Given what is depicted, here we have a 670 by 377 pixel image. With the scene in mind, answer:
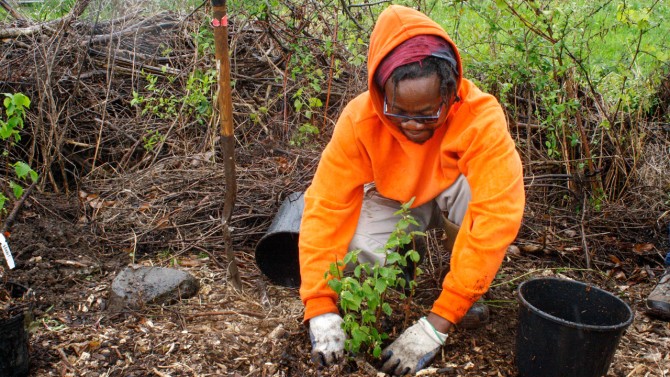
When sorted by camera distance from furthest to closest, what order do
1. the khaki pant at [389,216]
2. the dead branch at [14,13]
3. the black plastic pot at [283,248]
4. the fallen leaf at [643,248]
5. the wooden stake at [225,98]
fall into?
the dead branch at [14,13]
the fallen leaf at [643,248]
the black plastic pot at [283,248]
the khaki pant at [389,216]
the wooden stake at [225,98]

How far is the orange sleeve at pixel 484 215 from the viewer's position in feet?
7.35

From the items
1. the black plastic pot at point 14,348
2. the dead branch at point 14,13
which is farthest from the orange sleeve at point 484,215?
the dead branch at point 14,13

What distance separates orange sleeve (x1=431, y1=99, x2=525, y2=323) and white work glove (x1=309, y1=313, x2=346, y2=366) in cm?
39

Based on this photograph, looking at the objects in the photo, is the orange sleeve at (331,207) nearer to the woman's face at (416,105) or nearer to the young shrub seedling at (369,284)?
the young shrub seedling at (369,284)

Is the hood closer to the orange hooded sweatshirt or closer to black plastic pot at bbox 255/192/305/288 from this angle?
the orange hooded sweatshirt

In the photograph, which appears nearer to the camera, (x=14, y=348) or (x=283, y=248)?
(x=14, y=348)

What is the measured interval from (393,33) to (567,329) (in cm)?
126

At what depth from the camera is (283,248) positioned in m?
3.36

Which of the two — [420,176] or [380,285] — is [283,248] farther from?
[380,285]

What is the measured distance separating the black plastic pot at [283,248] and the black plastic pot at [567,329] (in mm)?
1241

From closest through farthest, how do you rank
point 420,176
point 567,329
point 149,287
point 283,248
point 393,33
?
point 567,329 → point 393,33 → point 420,176 → point 149,287 → point 283,248

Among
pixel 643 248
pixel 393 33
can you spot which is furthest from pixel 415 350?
pixel 643 248

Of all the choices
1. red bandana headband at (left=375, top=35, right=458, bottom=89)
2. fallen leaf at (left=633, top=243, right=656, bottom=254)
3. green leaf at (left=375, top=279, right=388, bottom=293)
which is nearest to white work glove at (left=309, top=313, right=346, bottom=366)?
green leaf at (left=375, top=279, right=388, bottom=293)

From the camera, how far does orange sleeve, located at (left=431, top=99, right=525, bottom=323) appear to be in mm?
2240
